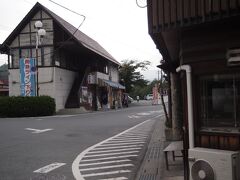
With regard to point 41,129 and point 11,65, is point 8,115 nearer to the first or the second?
point 11,65

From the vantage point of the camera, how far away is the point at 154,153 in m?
13.0

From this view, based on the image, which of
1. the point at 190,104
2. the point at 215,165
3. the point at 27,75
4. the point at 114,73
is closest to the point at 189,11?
the point at 190,104

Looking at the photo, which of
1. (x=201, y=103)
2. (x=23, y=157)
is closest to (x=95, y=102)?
(x=23, y=157)

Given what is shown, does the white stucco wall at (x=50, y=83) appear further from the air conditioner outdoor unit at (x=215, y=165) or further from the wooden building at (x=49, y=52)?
the air conditioner outdoor unit at (x=215, y=165)

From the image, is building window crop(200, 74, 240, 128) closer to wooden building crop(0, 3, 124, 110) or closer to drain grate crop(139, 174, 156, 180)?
drain grate crop(139, 174, 156, 180)

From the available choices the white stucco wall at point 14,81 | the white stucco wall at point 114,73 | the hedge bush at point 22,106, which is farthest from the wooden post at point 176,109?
the white stucco wall at point 114,73

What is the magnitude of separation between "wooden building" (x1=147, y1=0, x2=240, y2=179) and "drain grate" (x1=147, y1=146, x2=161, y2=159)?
16.0 ft

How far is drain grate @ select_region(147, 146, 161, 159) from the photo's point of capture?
12.4 metres

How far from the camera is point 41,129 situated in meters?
20.5

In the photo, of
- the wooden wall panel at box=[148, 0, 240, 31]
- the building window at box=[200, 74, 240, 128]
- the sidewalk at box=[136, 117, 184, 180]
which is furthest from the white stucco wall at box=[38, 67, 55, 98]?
the building window at box=[200, 74, 240, 128]

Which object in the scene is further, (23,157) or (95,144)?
(95,144)

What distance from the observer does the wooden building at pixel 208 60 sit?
22.1 ft

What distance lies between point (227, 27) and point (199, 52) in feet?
2.07

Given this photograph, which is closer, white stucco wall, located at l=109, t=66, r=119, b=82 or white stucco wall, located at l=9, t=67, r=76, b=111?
white stucco wall, located at l=9, t=67, r=76, b=111
